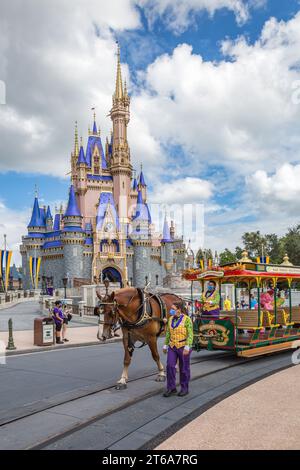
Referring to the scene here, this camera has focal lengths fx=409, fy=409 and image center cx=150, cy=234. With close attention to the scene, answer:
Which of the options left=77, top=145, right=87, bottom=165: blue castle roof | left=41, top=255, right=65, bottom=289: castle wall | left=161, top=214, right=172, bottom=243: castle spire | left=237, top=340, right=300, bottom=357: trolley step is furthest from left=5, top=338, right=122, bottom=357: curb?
left=77, top=145, right=87, bottom=165: blue castle roof

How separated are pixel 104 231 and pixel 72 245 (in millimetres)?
7156

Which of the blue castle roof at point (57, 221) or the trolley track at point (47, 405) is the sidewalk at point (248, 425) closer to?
the trolley track at point (47, 405)

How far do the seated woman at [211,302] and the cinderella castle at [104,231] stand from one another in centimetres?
5284

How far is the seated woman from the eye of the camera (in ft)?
39.9

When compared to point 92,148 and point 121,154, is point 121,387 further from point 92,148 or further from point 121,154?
point 92,148

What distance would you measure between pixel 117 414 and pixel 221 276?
5.85 meters

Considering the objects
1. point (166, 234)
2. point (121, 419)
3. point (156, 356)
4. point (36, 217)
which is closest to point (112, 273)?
point (166, 234)

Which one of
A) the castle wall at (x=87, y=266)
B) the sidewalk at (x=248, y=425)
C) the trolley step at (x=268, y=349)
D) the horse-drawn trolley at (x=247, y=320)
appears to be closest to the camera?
the sidewalk at (x=248, y=425)

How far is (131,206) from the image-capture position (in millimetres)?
80000

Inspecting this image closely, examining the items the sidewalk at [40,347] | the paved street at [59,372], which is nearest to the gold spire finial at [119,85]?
the sidewalk at [40,347]

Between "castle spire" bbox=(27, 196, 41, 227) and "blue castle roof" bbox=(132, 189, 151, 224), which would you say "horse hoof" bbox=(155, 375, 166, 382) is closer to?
"blue castle roof" bbox=(132, 189, 151, 224)

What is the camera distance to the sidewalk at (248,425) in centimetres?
533

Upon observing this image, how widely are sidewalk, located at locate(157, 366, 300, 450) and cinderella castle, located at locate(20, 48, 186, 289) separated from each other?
57.4 meters
